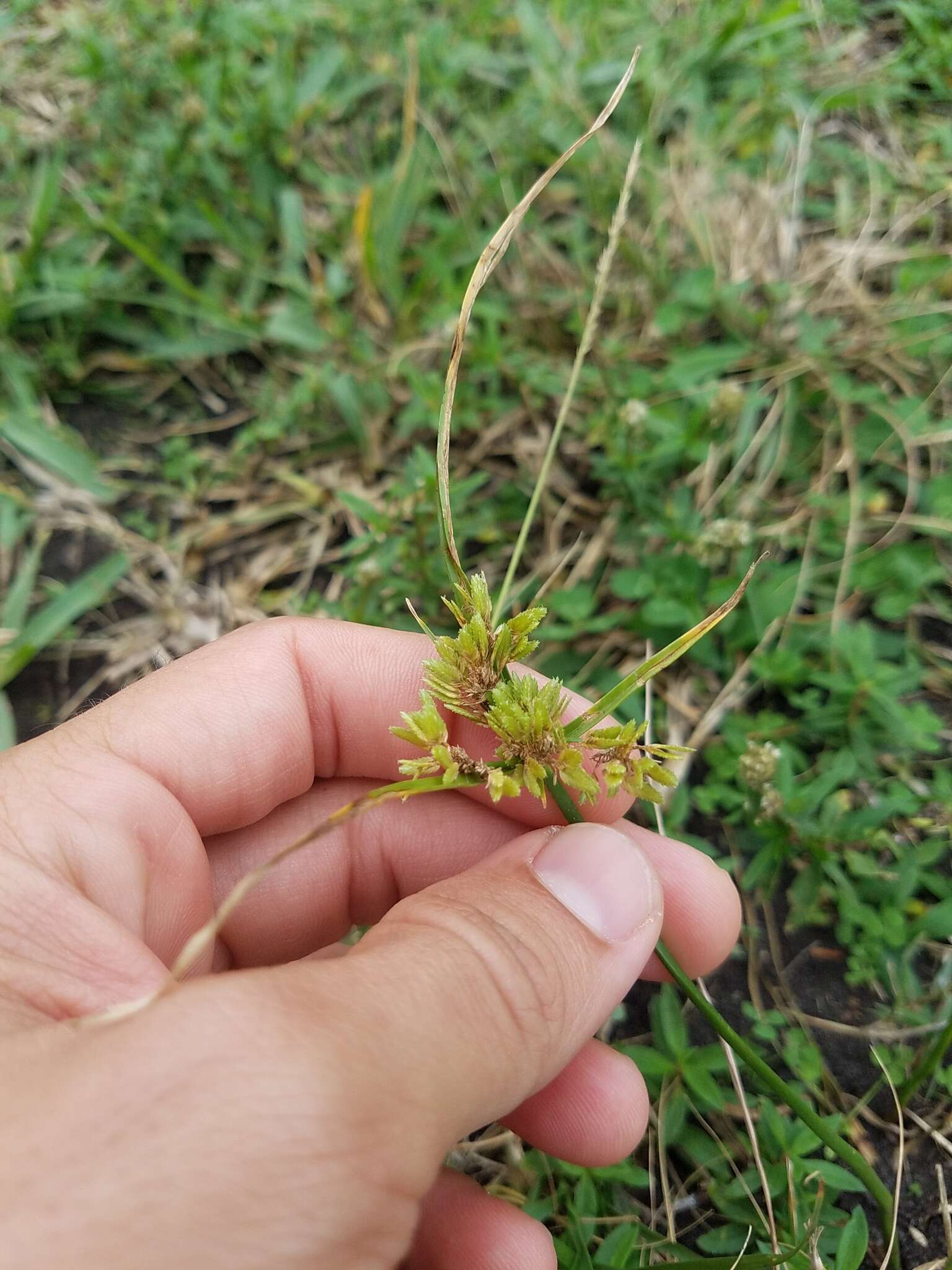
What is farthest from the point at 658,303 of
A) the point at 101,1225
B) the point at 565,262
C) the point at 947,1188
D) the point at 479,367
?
the point at 101,1225

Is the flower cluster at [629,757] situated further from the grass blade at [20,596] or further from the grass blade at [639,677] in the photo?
the grass blade at [20,596]

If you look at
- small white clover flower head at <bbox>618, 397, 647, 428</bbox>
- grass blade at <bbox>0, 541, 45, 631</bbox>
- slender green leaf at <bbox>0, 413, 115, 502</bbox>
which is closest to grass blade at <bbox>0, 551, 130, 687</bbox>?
grass blade at <bbox>0, 541, 45, 631</bbox>

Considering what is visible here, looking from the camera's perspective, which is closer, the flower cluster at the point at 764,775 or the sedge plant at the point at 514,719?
the sedge plant at the point at 514,719

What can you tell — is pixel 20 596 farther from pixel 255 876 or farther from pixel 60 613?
pixel 255 876

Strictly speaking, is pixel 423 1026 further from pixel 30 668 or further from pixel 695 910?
pixel 30 668

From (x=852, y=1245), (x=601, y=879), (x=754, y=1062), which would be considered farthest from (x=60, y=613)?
(x=852, y=1245)

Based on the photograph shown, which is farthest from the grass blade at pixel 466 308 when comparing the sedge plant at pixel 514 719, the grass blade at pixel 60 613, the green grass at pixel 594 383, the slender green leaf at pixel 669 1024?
the grass blade at pixel 60 613
